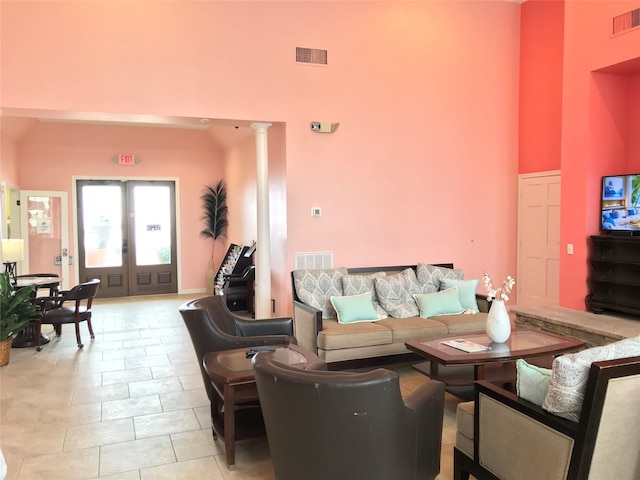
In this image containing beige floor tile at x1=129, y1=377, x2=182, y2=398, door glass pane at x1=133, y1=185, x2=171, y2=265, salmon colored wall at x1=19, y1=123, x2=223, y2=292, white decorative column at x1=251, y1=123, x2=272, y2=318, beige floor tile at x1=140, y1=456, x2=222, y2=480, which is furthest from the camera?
door glass pane at x1=133, y1=185, x2=171, y2=265

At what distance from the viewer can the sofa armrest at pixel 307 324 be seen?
15.1 feet

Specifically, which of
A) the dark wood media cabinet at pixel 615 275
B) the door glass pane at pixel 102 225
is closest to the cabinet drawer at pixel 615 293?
the dark wood media cabinet at pixel 615 275

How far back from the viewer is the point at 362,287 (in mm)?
5281

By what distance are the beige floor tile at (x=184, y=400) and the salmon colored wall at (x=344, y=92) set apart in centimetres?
234

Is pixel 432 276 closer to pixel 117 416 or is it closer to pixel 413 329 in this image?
pixel 413 329

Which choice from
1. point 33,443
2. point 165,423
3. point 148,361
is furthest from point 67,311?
point 165,423

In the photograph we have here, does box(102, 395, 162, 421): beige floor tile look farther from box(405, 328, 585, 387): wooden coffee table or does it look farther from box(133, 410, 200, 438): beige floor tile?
box(405, 328, 585, 387): wooden coffee table

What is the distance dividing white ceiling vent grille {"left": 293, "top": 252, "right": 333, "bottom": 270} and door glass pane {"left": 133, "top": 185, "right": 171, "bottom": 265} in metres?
4.66

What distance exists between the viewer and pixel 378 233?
6641mm

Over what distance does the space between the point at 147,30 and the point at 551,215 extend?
5.82 metres

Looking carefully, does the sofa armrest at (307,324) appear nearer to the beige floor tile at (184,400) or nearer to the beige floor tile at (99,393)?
the beige floor tile at (184,400)

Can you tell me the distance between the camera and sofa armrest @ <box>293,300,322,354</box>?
15.1 ft

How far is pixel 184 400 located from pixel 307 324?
1.34 metres

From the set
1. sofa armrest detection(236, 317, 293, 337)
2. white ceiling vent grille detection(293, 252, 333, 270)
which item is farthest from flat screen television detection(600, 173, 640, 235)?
sofa armrest detection(236, 317, 293, 337)
